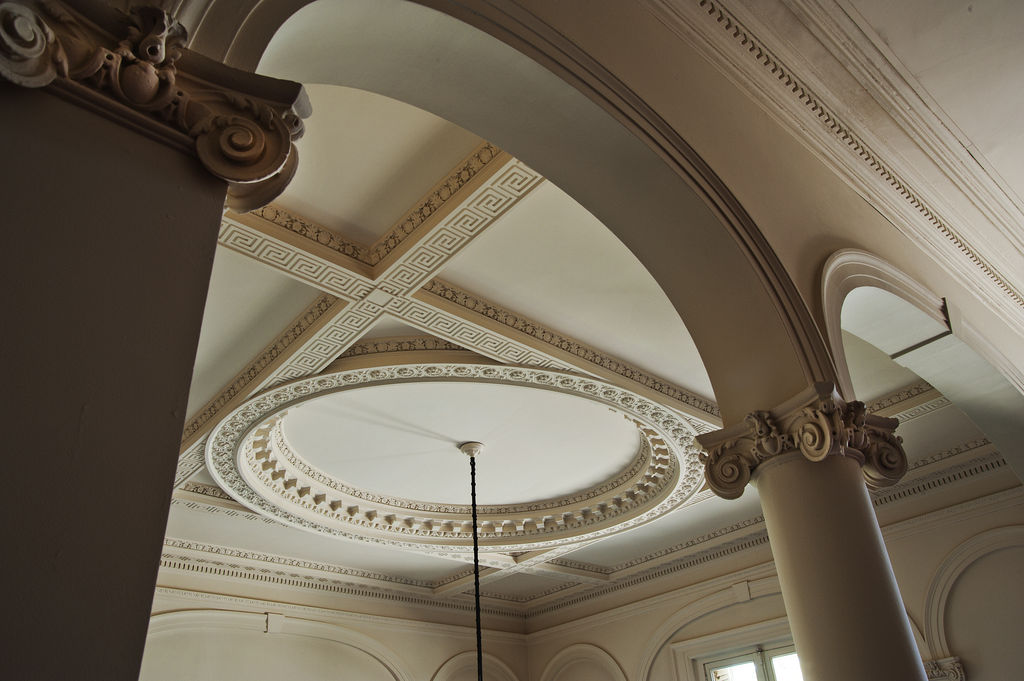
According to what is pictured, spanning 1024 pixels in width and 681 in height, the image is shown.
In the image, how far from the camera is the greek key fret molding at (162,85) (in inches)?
42.1

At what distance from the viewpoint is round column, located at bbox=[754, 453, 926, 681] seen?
6.57ft

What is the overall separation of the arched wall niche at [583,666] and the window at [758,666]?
113 cm

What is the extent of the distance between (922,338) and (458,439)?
3455 mm

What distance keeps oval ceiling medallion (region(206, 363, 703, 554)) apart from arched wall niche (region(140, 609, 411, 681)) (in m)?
1.52

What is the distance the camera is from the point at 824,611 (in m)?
2.07

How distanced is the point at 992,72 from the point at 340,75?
9.66ft

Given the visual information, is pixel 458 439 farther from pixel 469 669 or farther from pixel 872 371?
pixel 469 669

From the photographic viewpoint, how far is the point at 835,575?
2094 millimetres

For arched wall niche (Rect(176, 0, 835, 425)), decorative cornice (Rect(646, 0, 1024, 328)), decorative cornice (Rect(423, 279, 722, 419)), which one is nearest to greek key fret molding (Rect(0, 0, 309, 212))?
arched wall niche (Rect(176, 0, 835, 425))

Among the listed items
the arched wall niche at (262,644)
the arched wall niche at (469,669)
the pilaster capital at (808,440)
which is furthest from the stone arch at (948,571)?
the arched wall niche at (262,644)

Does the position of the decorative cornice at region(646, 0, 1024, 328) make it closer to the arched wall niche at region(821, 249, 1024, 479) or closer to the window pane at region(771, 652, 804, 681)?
the arched wall niche at region(821, 249, 1024, 479)

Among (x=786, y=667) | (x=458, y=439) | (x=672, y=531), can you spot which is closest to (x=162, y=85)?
(x=458, y=439)

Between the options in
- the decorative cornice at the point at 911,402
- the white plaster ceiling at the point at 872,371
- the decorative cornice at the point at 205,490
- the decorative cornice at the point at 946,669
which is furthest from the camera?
the decorative cornice at the point at 205,490

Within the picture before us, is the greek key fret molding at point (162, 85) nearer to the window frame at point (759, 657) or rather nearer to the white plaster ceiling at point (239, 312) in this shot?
the white plaster ceiling at point (239, 312)
